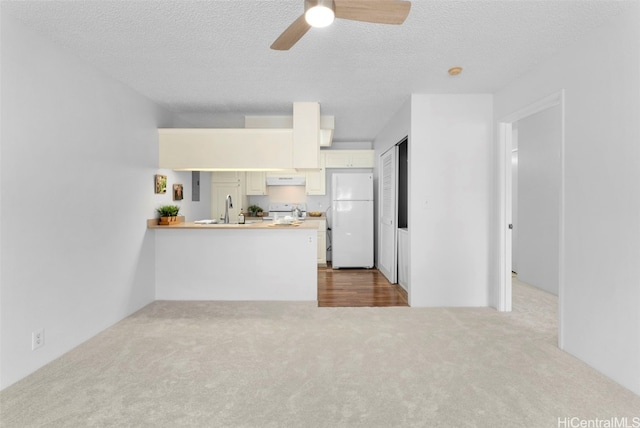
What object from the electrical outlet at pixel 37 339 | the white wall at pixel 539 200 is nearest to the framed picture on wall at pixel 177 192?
the electrical outlet at pixel 37 339

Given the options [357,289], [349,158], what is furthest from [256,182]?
[357,289]

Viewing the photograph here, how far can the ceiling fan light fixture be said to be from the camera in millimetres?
1605

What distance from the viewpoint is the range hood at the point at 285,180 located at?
Result: 248 inches

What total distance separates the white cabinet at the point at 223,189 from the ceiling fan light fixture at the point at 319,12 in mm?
4668

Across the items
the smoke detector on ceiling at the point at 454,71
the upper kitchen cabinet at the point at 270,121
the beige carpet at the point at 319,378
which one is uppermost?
the smoke detector on ceiling at the point at 454,71

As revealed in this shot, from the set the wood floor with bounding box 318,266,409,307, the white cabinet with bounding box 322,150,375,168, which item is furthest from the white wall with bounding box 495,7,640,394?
the white cabinet with bounding box 322,150,375,168

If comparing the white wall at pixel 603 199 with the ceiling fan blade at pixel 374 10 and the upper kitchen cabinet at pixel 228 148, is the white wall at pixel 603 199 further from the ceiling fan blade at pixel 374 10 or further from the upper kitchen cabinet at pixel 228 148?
the upper kitchen cabinet at pixel 228 148

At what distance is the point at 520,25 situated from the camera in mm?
2275

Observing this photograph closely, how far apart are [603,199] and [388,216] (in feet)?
10.0

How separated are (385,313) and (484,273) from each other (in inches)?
49.2

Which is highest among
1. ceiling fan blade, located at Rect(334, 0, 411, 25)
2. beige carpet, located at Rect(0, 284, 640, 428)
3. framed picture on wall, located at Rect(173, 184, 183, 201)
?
ceiling fan blade, located at Rect(334, 0, 411, 25)

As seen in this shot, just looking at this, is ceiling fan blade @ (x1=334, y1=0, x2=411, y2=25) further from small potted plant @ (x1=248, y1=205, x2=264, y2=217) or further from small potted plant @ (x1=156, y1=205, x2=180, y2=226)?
small potted plant @ (x1=248, y1=205, x2=264, y2=217)

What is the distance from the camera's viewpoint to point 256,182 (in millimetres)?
6273

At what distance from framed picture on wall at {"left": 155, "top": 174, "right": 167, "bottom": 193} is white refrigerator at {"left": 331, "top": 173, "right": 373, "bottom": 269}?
2707 millimetres
